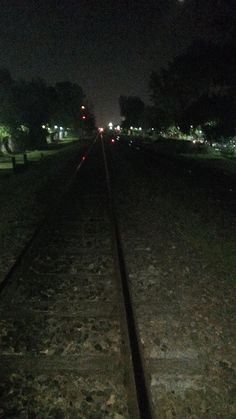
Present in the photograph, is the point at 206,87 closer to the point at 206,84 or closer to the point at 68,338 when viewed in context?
the point at 206,84

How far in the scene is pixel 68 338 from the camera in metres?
5.66

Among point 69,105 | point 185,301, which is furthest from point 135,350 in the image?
point 69,105

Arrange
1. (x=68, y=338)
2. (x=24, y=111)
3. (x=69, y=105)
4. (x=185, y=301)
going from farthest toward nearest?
1. (x=69, y=105)
2. (x=24, y=111)
3. (x=185, y=301)
4. (x=68, y=338)

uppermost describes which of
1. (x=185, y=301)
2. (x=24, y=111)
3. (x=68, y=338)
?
(x=24, y=111)

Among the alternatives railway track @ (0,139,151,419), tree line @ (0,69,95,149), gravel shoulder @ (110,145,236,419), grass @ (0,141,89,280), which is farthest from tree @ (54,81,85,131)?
railway track @ (0,139,151,419)

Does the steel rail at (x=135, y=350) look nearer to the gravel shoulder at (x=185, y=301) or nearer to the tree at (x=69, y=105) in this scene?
the gravel shoulder at (x=185, y=301)

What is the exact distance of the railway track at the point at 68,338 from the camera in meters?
4.38

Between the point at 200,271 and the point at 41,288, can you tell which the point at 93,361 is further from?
the point at 200,271

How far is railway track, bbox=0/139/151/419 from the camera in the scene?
14.4 feet

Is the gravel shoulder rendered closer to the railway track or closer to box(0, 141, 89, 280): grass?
the railway track

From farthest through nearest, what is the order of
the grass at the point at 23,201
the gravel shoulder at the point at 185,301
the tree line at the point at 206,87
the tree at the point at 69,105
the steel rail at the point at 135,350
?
1. the tree at the point at 69,105
2. the tree line at the point at 206,87
3. the grass at the point at 23,201
4. the gravel shoulder at the point at 185,301
5. the steel rail at the point at 135,350

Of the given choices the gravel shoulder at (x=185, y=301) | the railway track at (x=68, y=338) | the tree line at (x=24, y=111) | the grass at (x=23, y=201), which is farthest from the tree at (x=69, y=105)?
the railway track at (x=68, y=338)

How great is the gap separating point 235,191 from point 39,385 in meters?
16.5

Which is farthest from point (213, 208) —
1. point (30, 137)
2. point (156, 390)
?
point (30, 137)
